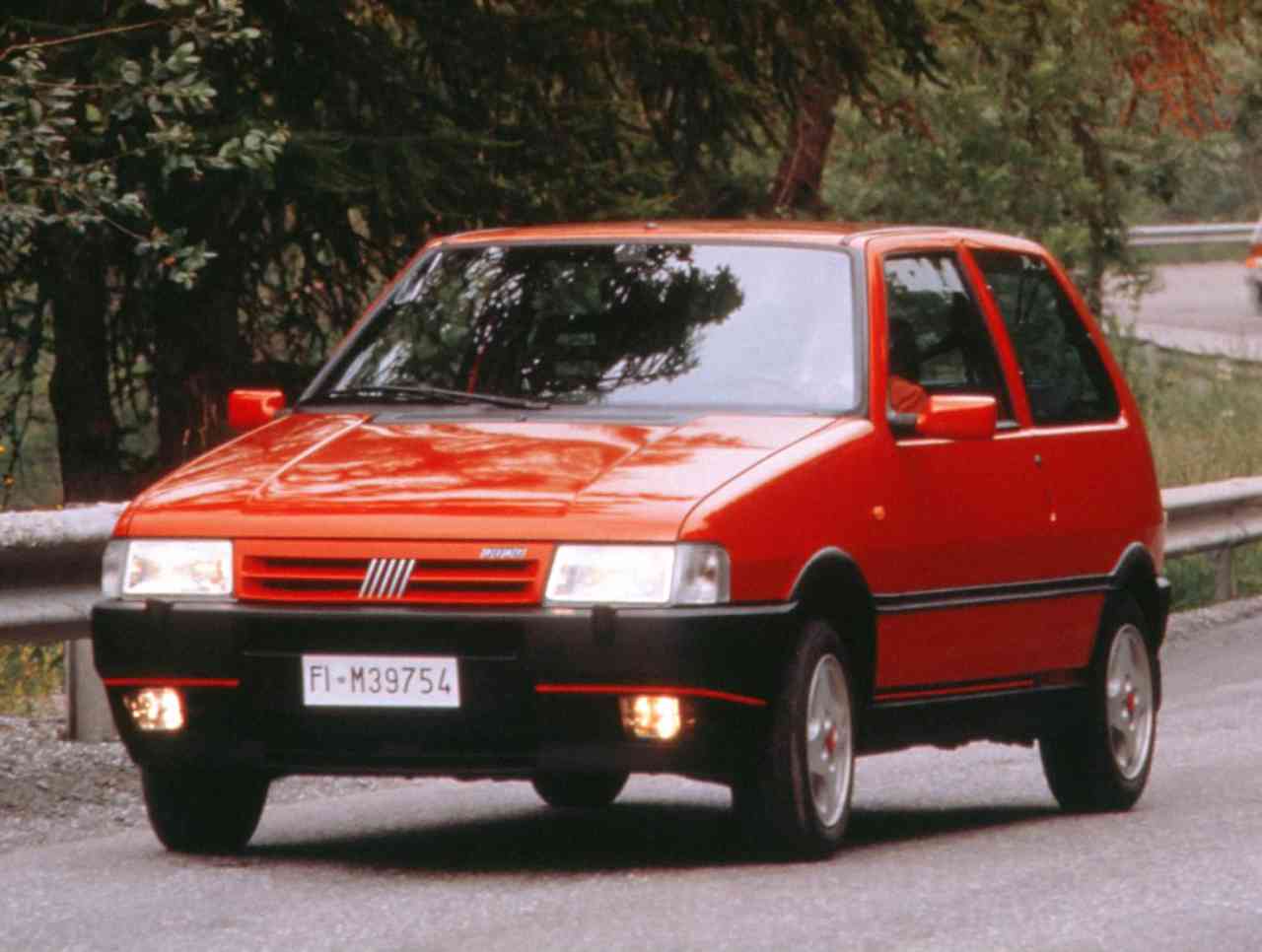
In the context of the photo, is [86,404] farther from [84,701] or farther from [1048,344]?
[1048,344]

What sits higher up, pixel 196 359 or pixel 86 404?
pixel 196 359

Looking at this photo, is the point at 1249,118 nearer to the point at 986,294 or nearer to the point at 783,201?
the point at 783,201

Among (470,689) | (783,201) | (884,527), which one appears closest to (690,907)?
(470,689)

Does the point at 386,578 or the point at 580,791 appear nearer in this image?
the point at 386,578

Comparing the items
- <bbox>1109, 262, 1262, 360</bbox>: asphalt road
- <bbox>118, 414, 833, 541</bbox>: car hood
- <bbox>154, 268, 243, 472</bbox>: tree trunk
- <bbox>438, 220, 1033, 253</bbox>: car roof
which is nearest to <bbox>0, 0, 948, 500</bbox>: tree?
<bbox>154, 268, 243, 472</bbox>: tree trunk

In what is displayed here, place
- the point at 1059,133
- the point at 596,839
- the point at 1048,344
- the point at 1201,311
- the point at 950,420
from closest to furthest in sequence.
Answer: the point at 950,420 < the point at 596,839 < the point at 1048,344 < the point at 1059,133 < the point at 1201,311

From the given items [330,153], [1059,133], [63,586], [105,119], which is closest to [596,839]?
[63,586]

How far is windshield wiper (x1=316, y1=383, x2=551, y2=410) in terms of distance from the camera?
8.54m

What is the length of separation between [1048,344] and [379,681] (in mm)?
3089

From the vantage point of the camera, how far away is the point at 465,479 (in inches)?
307

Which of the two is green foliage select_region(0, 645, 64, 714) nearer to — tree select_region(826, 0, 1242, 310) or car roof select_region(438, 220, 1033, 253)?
car roof select_region(438, 220, 1033, 253)

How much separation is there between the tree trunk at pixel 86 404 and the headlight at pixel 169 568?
771 cm

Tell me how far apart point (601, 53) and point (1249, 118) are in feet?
66.1

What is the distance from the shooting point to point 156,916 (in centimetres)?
712
